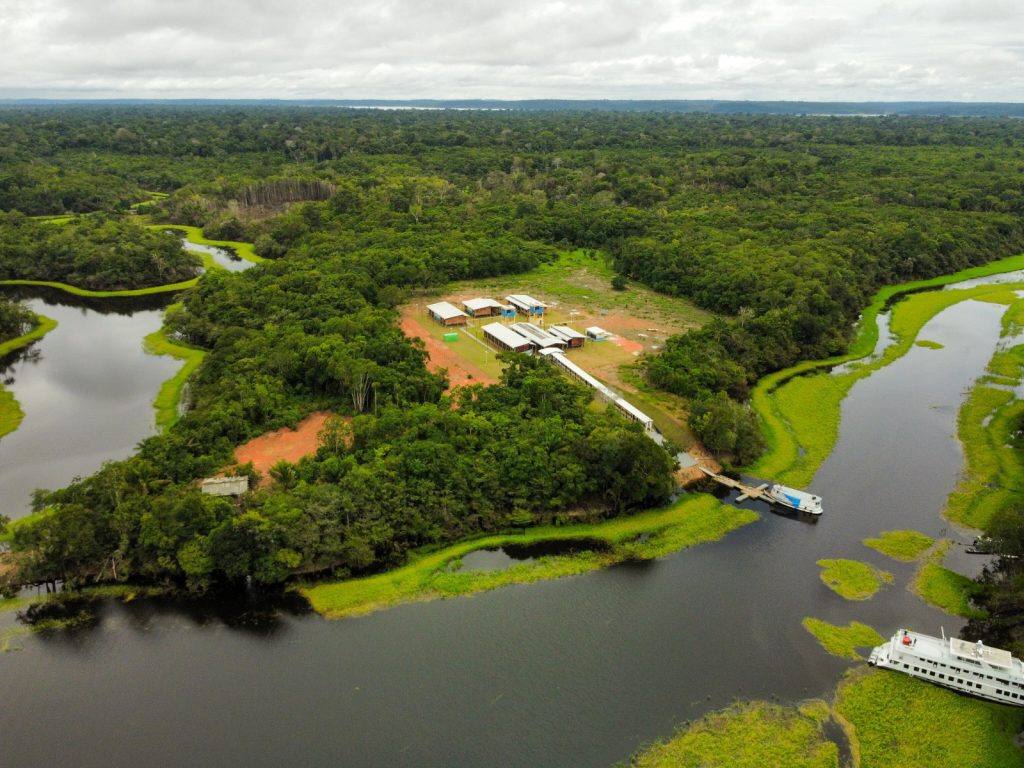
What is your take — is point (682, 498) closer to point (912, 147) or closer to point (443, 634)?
point (443, 634)

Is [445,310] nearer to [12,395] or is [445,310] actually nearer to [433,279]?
[433,279]

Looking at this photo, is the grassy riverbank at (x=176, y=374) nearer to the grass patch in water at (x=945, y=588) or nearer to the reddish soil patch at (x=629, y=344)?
the reddish soil patch at (x=629, y=344)

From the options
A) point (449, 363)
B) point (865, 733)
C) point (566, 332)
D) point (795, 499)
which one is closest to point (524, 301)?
point (566, 332)

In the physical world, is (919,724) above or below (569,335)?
below

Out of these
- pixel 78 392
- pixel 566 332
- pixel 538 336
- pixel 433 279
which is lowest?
pixel 78 392

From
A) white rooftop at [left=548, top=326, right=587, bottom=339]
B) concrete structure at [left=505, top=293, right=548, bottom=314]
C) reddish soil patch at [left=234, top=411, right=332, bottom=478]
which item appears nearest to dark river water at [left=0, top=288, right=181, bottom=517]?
reddish soil patch at [left=234, top=411, right=332, bottom=478]

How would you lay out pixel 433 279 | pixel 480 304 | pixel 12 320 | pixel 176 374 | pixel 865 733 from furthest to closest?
1. pixel 433 279
2. pixel 480 304
3. pixel 12 320
4. pixel 176 374
5. pixel 865 733

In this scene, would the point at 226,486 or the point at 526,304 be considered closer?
the point at 226,486

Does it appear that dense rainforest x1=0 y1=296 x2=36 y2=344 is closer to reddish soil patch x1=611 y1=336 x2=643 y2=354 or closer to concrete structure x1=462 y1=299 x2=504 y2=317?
concrete structure x1=462 y1=299 x2=504 y2=317
